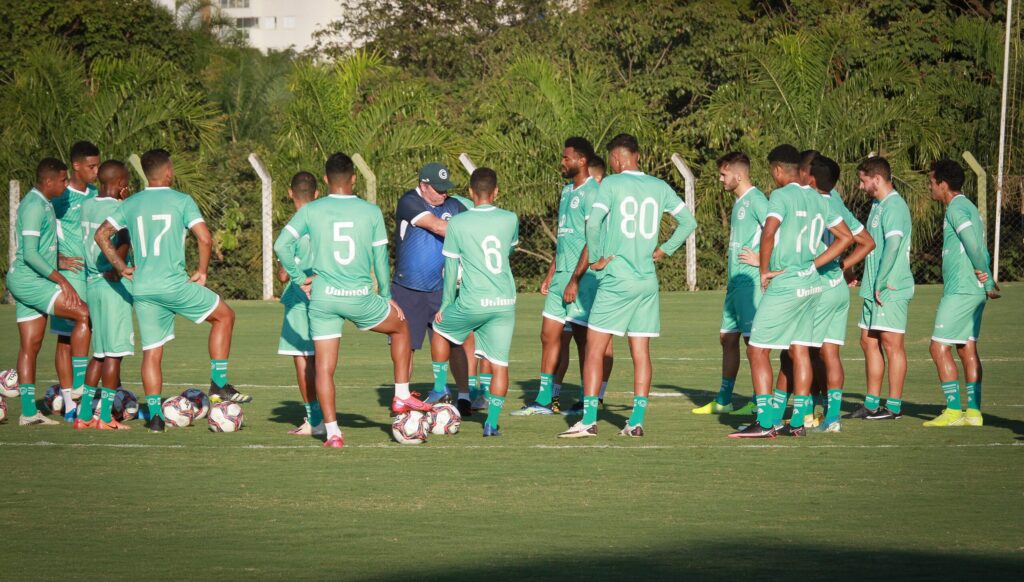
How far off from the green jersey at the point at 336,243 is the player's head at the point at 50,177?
2.55 meters

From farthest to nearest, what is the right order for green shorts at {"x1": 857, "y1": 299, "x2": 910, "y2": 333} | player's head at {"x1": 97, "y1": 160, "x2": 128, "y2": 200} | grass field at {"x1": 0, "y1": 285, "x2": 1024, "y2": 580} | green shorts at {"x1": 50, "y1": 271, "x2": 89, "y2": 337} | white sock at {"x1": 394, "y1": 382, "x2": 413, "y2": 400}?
green shorts at {"x1": 50, "y1": 271, "x2": 89, "y2": 337}, green shorts at {"x1": 857, "y1": 299, "x2": 910, "y2": 333}, player's head at {"x1": 97, "y1": 160, "x2": 128, "y2": 200}, white sock at {"x1": 394, "y1": 382, "x2": 413, "y2": 400}, grass field at {"x1": 0, "y1": 285, "x2": 1024, "y2": 580}

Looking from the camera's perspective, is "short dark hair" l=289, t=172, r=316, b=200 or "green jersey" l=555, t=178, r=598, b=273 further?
"green jersey" l=555, t=178, r=598, b=273

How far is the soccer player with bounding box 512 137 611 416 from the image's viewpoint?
12.7 metres

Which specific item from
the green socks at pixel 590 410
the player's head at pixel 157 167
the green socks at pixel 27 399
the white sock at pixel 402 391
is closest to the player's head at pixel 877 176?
the green socks at pixel 590 410

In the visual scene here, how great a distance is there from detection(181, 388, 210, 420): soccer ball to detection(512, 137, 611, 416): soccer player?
2.81 metres

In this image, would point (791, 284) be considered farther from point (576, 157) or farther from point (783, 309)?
point (576, 157)

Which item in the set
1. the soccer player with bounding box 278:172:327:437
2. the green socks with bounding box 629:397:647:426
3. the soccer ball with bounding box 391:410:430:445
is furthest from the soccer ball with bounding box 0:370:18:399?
the green socks with bounding box 629:397:647:426

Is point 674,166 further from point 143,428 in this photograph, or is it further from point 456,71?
point 143,428

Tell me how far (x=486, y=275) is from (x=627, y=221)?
1228 millimetres

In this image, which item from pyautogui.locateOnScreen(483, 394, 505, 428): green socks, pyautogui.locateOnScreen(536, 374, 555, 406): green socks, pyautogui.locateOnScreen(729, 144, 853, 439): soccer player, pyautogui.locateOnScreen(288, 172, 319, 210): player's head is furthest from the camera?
pyautogui.locateOnScreen(536, 374, 555, 406): green socks

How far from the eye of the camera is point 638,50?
34688 mm

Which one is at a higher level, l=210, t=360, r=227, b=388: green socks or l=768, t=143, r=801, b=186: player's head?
l=768, t=143, r=801, b=186: player's head

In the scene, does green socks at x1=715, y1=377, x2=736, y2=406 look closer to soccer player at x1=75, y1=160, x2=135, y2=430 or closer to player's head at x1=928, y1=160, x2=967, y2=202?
player's head at x1=928, y1=160, x2=967, y2=202

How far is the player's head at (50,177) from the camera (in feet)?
39.0
